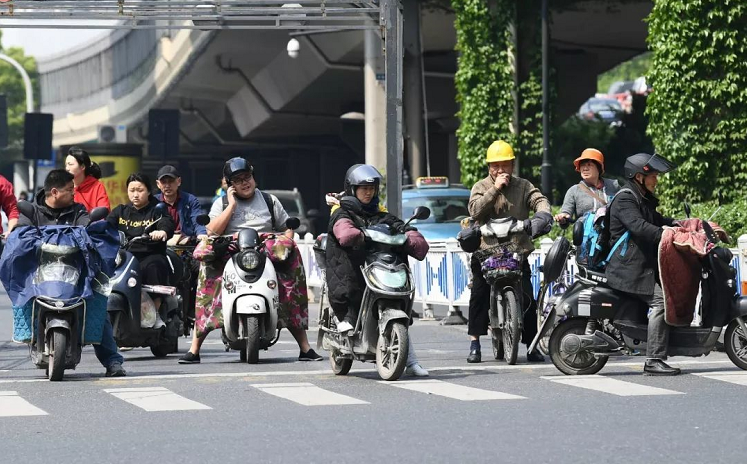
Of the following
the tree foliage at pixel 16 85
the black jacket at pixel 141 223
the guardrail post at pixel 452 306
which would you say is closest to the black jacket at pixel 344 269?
the black jacket at pixel 141 223

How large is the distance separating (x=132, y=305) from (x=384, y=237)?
3.23 metres

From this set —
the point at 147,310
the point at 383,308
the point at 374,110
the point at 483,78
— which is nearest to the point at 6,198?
the point at 147,310

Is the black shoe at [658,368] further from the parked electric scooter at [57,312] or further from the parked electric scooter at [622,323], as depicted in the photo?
the parked electric scooter at [57,312]

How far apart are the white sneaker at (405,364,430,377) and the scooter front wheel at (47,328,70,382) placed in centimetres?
252

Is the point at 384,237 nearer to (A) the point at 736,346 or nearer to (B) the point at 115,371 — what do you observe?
(B) the point at 115,371

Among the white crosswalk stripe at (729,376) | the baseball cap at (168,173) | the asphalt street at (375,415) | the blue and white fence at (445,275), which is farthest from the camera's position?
the blue and white fence at (445,275)

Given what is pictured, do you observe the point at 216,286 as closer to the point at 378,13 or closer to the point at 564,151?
the point at 378,13

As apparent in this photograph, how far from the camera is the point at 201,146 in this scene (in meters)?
88.6

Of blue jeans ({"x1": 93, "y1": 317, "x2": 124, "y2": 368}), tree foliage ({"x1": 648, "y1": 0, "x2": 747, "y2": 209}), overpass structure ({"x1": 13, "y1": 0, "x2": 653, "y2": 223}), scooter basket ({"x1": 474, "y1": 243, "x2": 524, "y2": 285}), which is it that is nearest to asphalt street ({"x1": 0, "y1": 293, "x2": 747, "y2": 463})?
blue jeans ({"x1": 93, "y1": 317, "x2": 124, "y2": 368})

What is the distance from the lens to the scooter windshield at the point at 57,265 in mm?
12695

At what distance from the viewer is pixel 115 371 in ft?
43.6

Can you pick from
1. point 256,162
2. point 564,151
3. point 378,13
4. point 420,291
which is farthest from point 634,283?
point 256,162

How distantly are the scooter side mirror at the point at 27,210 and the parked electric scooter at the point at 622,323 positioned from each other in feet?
12.7

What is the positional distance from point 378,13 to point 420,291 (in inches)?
151
